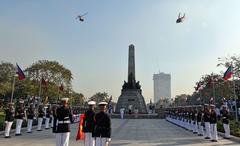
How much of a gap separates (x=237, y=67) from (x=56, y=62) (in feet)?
107

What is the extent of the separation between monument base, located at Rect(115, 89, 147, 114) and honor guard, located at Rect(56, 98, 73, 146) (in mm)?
41431

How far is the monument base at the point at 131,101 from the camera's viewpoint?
50.4 m

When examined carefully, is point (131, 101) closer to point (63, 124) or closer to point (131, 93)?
point (131, 93)

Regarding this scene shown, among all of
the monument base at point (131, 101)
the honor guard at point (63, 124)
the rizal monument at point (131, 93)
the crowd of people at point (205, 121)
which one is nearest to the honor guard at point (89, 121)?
the honor guard at point (63, 124)

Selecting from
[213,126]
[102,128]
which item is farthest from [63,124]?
[213,126]

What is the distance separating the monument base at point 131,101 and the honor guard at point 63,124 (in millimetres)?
41431

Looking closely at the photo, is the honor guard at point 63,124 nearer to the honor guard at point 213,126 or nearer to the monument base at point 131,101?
the honor guard at point 213,126

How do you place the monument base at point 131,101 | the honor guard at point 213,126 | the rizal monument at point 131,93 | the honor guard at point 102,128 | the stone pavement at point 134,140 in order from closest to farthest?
the honor guard at point 102,128, the stone pavement at point 134,140, the honor guard at point 213,126, the monument base at point 131,101, the rizal monument at point 131,93

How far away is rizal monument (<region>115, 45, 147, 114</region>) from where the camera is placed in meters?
50.7

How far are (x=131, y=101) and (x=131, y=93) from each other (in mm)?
1524

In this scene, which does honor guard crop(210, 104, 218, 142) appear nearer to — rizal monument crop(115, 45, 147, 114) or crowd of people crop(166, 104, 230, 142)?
crowd of people crop(166, 104, 230, 142)

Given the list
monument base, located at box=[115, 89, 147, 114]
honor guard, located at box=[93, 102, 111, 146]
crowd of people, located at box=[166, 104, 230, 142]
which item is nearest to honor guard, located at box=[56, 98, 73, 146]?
honor guard, located at box=[93, 102, 111, 146]

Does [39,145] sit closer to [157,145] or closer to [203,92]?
[157,145]

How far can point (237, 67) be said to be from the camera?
1507 inches
